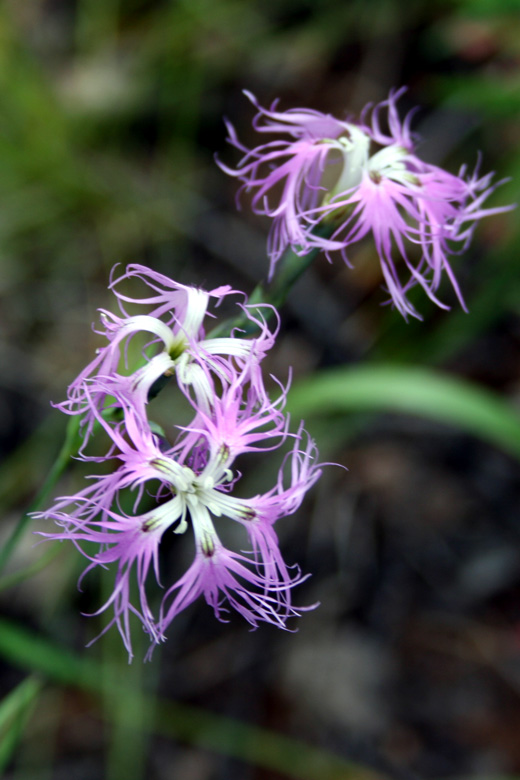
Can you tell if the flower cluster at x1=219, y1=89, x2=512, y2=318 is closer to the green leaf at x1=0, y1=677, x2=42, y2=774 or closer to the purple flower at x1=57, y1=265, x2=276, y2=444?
the purple flower at x1=57, y1=265, x2=276, y2=444

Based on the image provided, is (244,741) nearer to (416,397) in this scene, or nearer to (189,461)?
(416,397)

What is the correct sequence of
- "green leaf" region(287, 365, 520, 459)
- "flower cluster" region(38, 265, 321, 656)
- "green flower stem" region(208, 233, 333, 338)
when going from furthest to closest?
"green leaf" region(287, 365, 520, 459) < "green flower stem" region(208, 233, 333, 338) < "flower cluster" region(38, 265, 321, 656)

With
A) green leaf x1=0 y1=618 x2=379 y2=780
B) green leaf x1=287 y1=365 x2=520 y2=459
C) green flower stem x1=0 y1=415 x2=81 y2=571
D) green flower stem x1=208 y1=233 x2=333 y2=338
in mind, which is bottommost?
green leaf x1=0 y1=618 x2=379 y2=780

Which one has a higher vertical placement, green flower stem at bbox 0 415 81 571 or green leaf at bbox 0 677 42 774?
green flower stem at bbox 0 415 81 571

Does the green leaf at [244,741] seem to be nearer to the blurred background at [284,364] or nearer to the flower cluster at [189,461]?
the blurred background at [284,364]

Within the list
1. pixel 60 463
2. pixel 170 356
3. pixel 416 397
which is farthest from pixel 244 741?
pixel 170 356

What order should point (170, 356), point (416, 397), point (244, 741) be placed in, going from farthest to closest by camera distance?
point (244, 741)
point (416, 397)
point (170, 356)

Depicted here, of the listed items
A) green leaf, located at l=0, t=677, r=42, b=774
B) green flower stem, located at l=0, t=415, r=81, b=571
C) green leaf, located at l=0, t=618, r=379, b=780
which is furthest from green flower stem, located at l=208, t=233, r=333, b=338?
green leaf, located at l=0, t=618, r=379, b=780

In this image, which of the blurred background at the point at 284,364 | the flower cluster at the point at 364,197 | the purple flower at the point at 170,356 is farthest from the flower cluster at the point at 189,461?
the blurred background at the point at 284,364

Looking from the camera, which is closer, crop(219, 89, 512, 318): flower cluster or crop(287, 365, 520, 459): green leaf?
crop(219, 89, 512, 318): flower cluster
